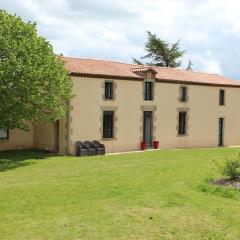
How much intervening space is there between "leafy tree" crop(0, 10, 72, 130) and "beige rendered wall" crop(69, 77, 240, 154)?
383cm

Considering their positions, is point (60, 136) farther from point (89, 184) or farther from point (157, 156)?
point (89, 184)

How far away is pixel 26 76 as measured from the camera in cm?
2275

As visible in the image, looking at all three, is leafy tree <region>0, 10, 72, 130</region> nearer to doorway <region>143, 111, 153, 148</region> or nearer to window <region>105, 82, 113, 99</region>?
window <region>105, 82, 113, 99</region>

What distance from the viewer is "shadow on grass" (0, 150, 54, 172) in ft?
76.7

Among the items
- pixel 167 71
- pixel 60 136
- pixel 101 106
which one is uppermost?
pixel 167 71

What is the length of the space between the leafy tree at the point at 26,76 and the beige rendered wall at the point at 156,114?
12.6ft

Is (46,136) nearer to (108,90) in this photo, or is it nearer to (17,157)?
(17,157)

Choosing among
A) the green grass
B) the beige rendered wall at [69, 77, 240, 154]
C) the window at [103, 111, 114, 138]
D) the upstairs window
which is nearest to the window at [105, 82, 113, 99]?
the beige rendered wall at [69, 77, 240, 154]

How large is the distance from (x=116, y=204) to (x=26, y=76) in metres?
11.3

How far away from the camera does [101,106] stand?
30.1m

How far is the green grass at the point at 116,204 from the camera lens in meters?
11.1

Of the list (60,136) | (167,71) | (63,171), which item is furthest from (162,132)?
(63,171)

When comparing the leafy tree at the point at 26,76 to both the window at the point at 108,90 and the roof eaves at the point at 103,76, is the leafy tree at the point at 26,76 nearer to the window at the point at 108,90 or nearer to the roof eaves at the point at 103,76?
the roof eaves at the point at 103,76

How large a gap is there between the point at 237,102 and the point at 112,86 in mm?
14786
